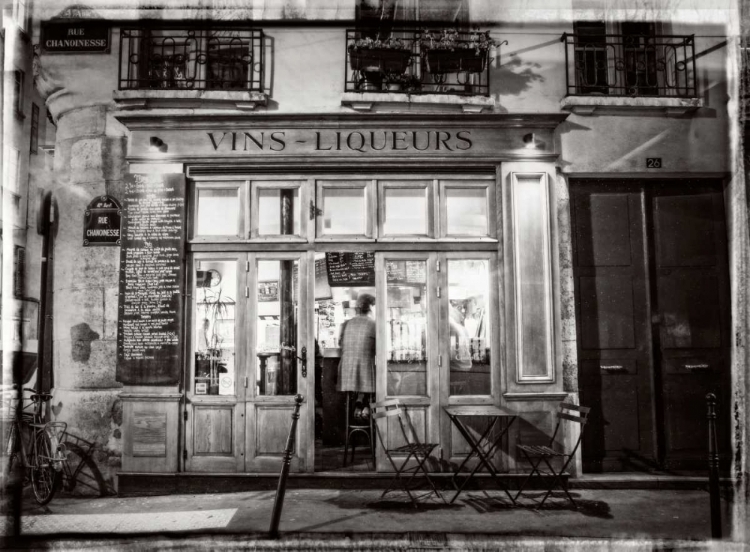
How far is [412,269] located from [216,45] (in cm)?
354

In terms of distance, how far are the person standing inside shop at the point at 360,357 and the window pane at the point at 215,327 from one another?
1.32m

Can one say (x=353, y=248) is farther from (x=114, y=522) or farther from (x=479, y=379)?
(x=114, y=522)

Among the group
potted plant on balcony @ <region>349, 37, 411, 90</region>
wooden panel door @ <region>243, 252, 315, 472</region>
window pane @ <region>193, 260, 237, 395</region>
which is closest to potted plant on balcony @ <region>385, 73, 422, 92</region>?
potted plant on balcony @ <region>349, 37, 411, 90</region>

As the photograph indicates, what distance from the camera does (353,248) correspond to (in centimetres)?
688

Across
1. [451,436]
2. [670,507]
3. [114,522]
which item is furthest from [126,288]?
[670,507]

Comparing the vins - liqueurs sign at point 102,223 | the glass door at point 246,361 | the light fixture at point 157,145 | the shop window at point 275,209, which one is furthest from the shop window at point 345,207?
the vins - liqueurs sign at point 102,223

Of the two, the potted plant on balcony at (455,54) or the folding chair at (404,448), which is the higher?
the potted plant on balcony at (455,54)

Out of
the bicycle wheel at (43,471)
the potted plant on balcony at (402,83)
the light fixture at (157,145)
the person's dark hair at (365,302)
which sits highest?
the potted plant on balcony at (402,83)

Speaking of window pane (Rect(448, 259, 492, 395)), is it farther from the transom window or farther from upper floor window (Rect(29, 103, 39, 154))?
upper floor window (Rect(29, 103, 39, 154))

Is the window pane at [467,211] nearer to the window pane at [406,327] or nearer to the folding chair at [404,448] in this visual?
the window pane at [406,327]

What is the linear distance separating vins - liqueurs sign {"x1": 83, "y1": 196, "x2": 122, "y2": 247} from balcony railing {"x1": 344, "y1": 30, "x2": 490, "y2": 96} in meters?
3.10

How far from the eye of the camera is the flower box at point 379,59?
674 centimetres

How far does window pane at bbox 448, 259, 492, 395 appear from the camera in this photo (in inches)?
268

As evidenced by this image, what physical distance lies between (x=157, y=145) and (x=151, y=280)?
5.14ft
